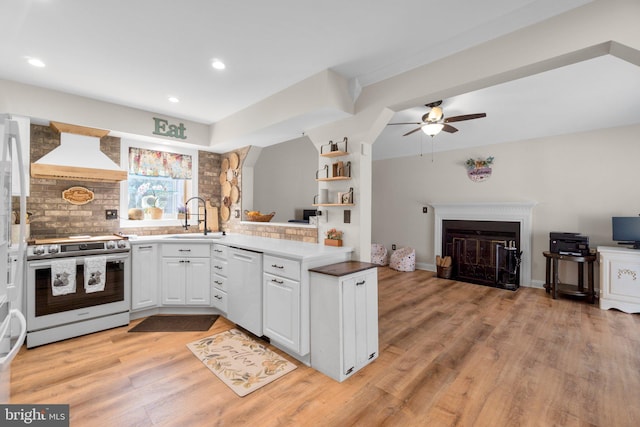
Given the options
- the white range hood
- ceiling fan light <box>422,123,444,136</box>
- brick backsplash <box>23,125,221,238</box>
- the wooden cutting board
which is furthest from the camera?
the wooden cutting board

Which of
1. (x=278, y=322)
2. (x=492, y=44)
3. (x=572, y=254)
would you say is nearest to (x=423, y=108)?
(x=492, y=44)

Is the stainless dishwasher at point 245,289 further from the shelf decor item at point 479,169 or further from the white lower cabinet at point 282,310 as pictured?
the shelf decor item at point 479,169

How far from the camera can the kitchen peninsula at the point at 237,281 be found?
2.38 metres

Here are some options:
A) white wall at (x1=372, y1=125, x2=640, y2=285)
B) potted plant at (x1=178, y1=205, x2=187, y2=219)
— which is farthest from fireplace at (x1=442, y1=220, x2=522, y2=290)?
potted plant at (x1=178, y1=205, x2=187, y2=219)

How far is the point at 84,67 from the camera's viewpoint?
262 cm

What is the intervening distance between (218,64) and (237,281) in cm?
211

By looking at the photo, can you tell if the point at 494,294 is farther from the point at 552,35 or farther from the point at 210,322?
the point at 210,322

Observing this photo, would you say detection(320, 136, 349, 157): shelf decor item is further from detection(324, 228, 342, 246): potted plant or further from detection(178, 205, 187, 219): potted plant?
detection(178, 205, 187, 219): potted plant

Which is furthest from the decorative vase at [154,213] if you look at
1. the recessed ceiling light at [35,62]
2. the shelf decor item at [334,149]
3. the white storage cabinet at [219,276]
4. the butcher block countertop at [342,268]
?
the butcher block countertop at [342,268]

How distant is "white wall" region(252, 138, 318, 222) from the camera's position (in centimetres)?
609

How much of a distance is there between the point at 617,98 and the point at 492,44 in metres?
2.65

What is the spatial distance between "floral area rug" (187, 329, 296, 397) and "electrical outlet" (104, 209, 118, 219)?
2103 mm

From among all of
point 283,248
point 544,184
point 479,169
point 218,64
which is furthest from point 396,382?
point 479,169

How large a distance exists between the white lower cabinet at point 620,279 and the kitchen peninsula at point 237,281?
3.61 meters
